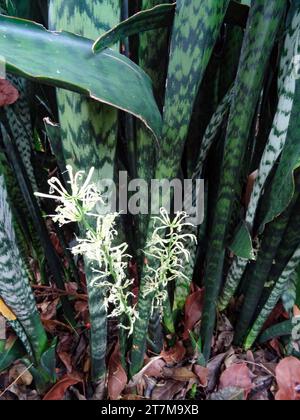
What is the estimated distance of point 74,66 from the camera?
12.9 inches

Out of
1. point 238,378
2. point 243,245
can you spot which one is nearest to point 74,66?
point 243,245

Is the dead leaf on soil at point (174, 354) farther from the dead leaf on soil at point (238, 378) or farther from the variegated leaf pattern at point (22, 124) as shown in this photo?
the variegated leaf pattern at point (22, 124)

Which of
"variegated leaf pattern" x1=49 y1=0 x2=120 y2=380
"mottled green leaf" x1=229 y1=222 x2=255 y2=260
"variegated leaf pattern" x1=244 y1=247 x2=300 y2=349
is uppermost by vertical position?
"variegated leaf pattern" x1=49 y1=0 x2=120 y2=380

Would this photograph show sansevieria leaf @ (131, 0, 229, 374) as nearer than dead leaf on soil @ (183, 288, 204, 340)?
Yes

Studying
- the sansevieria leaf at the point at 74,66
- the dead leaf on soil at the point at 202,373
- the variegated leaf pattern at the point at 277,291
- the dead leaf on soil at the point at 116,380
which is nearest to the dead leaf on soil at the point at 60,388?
the dead leaf on soil at the point at 116,380

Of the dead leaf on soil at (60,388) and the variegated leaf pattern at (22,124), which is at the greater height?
the variegated leaf pattern at (22,124)

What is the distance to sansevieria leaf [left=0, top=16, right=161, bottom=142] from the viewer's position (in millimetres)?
303

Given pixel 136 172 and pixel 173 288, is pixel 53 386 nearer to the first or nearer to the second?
pixel 173 288

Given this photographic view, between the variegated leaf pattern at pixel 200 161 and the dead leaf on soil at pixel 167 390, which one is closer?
the variegated leaf pattern at pixel 200 161

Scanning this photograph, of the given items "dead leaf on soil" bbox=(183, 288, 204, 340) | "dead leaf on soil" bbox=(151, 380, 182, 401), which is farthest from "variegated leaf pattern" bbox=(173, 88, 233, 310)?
"dead leaf on soil" bbox=(151, 380, 182, 401)

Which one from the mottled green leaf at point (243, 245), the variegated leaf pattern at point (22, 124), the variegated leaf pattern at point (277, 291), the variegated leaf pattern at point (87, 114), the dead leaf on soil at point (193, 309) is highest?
the variegated leaf pattern at point (87, 114)

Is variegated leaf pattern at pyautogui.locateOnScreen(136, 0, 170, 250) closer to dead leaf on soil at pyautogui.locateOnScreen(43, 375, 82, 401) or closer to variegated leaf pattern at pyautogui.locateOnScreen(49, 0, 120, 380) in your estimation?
variegated leaf pattern at pyautogui.locateOnScreen(49, 0, 120, 380)

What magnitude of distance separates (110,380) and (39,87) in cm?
46

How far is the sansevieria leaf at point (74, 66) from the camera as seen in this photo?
30 cm
